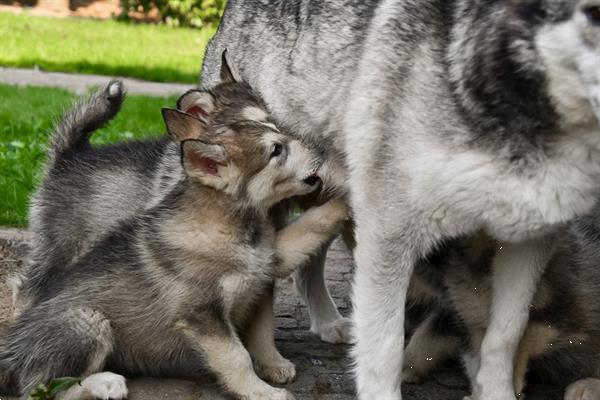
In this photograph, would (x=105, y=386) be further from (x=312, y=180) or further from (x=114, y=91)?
(x=114, y=91)

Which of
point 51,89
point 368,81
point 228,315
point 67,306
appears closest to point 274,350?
point 228,315

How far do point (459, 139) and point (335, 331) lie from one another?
1880 millimetres

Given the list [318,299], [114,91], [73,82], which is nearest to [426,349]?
[318,299]

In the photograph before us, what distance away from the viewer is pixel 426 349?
5.11m

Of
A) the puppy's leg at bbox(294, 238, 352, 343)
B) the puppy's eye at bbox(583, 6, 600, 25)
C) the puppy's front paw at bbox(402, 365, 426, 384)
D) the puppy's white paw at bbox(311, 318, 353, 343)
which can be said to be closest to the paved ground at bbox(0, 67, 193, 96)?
the puppy's leg at bbox(294, 238, 352, 343)

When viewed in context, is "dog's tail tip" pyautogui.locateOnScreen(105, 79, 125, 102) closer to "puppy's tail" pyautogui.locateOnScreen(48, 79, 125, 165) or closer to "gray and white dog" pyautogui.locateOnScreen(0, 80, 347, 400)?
"puppy's tail" pyautogui.locateOnScreen(48, 79, 125, 165)

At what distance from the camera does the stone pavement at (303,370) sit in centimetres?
477

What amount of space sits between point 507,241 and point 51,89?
8379mm

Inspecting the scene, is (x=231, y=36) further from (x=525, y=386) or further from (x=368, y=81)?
(x=525, y=386)

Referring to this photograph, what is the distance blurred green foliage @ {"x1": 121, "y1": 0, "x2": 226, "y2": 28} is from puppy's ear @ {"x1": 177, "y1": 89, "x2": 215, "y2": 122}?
1639cm

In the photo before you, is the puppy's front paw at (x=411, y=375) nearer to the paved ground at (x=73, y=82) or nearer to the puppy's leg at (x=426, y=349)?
the puppy's leg at (x=426, y=349)

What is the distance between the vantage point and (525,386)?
197 inches

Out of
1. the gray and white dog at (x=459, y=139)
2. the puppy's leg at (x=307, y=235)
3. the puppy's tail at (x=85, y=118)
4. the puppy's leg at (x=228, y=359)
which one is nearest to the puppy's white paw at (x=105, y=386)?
the puppy's leg at (x=228, y=359)

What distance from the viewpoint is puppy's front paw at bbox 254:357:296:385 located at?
4.93 m
